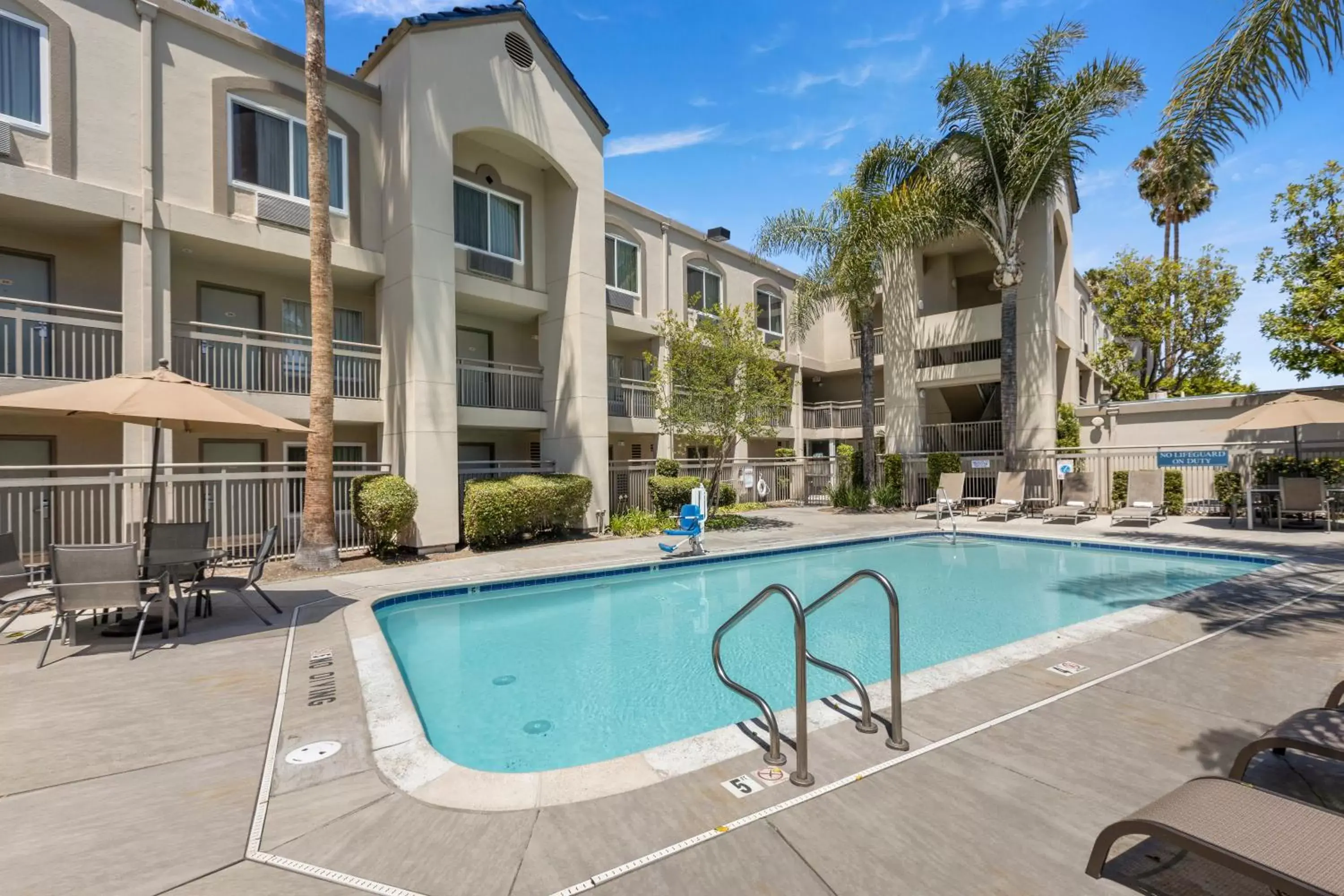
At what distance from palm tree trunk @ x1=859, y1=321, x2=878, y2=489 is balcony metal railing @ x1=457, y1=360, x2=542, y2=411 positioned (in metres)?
10.5

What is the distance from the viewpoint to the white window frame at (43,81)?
9648mm

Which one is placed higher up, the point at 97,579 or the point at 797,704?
the point at 97,579

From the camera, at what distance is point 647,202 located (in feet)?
66.4

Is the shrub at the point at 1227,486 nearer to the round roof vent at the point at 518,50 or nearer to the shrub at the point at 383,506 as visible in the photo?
the shrub at the point at 383,506

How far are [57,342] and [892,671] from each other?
14082 mm

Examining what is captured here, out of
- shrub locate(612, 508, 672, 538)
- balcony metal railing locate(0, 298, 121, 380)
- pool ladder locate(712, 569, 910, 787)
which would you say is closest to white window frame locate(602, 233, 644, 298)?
shrub locate(612, 508, 672, 538)

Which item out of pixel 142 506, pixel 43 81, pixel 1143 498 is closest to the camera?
pixel 43 81

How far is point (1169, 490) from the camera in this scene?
54.8ft

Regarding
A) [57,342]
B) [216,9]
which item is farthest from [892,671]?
[216,9]

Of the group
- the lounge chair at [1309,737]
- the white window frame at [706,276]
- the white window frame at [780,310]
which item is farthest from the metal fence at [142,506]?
the white window frame at [780,310]

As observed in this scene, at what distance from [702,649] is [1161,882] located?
4723 millimetres

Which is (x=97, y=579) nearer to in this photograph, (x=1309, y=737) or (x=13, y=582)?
(x=13, y=582)

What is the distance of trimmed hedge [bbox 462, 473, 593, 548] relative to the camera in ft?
40.5

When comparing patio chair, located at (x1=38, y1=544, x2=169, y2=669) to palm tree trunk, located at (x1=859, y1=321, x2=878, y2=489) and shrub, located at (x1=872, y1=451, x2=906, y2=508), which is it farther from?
shrub, located at (x1=872, y1=451, x2=906, y2=508)
